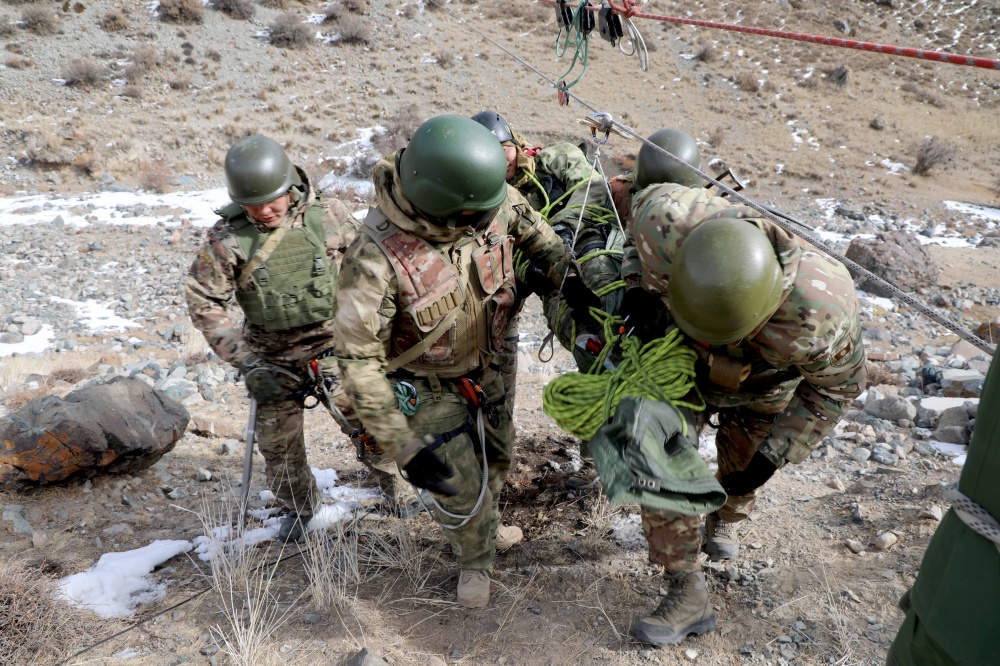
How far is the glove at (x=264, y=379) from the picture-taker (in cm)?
377

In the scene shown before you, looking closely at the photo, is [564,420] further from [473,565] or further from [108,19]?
[108,19]

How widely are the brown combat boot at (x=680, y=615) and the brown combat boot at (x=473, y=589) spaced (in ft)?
2.43

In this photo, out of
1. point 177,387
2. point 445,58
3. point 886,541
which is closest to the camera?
point 886,541

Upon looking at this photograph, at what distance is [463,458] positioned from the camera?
3119mm

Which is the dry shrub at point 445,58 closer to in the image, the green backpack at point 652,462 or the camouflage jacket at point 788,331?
the camouflage jacket at point 788,331

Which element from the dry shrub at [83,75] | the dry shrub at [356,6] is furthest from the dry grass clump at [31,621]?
the dry shrub at [356,6]

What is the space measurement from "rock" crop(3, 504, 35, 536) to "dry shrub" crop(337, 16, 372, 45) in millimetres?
20535

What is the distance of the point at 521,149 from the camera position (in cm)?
454

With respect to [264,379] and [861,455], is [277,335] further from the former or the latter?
[861,455]

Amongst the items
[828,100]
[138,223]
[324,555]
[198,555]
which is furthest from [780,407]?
[828,100]

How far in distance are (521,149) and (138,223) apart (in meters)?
9.65

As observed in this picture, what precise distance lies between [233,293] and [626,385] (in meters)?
2.36

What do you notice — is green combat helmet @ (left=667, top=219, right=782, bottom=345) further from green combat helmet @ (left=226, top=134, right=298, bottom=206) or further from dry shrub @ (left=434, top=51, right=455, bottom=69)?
dry shrub @ (left=434, top=51, right=455, bottom=69)

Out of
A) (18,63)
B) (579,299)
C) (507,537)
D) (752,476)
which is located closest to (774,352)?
(752,476)
